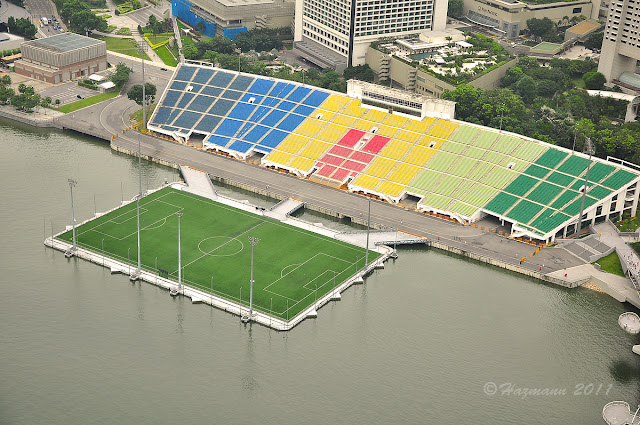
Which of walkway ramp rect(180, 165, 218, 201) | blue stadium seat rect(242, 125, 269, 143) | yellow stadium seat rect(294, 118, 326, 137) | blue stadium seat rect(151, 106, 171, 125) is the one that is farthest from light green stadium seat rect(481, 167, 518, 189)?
blue stadium seat rect(151, 106, 171, 125)

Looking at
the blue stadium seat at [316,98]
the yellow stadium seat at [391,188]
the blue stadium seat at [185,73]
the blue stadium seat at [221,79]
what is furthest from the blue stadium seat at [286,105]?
the yellow stadium seat at [391,188]

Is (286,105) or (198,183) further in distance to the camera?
(286,105)

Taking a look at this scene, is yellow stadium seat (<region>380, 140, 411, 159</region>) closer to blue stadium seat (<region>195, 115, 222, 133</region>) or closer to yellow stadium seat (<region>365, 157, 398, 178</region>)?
yellow stadium seat (<region>365, 157, 398, 178</region>)

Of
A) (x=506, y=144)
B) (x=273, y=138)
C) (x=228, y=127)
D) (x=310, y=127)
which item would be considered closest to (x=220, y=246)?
(x=273, y=138)

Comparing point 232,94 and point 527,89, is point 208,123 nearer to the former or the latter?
point 232,94

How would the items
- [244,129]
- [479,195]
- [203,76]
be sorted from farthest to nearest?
[203,76] < [244,129] < [479,195]

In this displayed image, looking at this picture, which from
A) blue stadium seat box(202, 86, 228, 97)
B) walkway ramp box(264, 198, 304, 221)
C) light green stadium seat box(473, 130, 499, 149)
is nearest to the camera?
walkway ramp box(264, 198, 304, 221)

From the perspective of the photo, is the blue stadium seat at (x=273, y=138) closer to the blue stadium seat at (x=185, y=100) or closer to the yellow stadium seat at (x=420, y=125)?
the blue stadium seat at (x=185, y=100)
